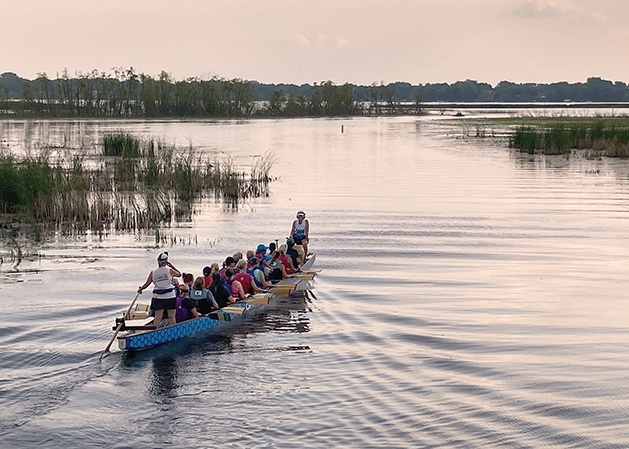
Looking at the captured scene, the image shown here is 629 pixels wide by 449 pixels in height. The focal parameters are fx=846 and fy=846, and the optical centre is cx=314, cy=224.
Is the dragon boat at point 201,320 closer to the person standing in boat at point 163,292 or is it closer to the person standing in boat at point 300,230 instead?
the person standing in boat at point 163,292

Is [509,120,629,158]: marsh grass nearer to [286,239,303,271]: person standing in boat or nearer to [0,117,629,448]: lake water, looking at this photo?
[0,117,629,448]: lake water

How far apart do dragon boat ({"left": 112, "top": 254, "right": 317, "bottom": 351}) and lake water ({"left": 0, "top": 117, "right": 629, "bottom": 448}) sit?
265 millimetres

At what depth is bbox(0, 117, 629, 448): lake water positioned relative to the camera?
1251cm

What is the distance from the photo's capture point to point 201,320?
1742cm

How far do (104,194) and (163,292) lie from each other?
18972mm

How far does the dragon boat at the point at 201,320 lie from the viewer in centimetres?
1598

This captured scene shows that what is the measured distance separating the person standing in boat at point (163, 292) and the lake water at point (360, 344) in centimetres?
74

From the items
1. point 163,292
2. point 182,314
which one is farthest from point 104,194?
point 163,292

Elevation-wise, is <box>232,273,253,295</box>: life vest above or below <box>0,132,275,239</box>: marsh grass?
below

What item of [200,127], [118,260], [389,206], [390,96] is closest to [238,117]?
[200,127]

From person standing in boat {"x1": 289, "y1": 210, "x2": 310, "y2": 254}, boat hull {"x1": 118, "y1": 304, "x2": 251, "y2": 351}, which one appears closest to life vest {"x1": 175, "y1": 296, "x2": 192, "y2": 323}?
boat hull {"x1": 118, "y1": 304, "x2": 251, "y2": 351}

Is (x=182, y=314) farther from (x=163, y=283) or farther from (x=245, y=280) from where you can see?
(x=245, y=280)

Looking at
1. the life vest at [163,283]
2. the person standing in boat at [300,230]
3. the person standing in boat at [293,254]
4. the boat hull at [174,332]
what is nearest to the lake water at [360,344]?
the boat hull at [174,332]

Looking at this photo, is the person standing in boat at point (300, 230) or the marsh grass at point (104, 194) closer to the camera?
the person standing in boat at point (300, 230)
